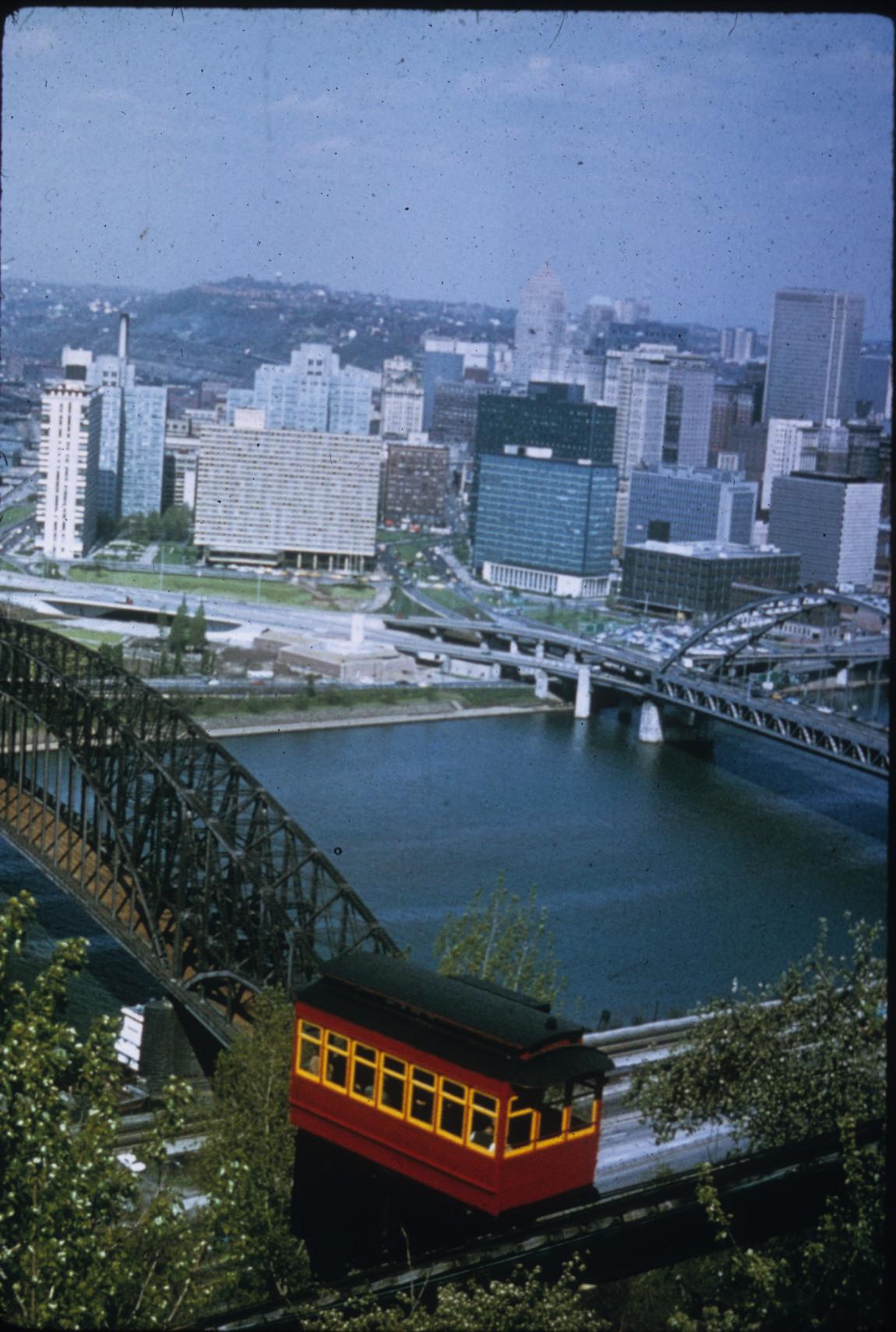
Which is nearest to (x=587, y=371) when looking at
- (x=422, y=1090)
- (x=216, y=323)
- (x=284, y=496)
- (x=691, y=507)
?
(x=691, y=507)

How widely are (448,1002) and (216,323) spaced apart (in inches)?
649

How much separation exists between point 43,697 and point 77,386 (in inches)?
313

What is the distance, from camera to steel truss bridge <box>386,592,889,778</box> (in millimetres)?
10258

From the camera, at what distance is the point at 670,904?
748 centimetres

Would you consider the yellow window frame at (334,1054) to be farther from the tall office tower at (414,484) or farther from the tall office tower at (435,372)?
the tall office tower at (435,372)

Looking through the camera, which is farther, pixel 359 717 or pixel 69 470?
pixel 69 470

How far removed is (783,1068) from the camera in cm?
367

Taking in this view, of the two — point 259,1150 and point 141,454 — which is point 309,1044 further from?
point 141,454

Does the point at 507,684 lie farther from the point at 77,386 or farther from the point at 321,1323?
the point at 321,1323

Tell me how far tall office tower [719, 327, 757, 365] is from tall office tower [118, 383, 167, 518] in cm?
1188

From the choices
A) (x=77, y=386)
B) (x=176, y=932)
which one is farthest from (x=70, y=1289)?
(x=77, y=386)

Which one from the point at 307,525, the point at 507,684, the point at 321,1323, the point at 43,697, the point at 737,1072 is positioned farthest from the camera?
the point at 307,525

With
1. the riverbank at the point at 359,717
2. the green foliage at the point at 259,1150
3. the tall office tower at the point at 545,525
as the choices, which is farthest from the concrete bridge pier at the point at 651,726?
the green foliage at the point at 259,1150

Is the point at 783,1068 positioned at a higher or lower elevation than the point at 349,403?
lower
